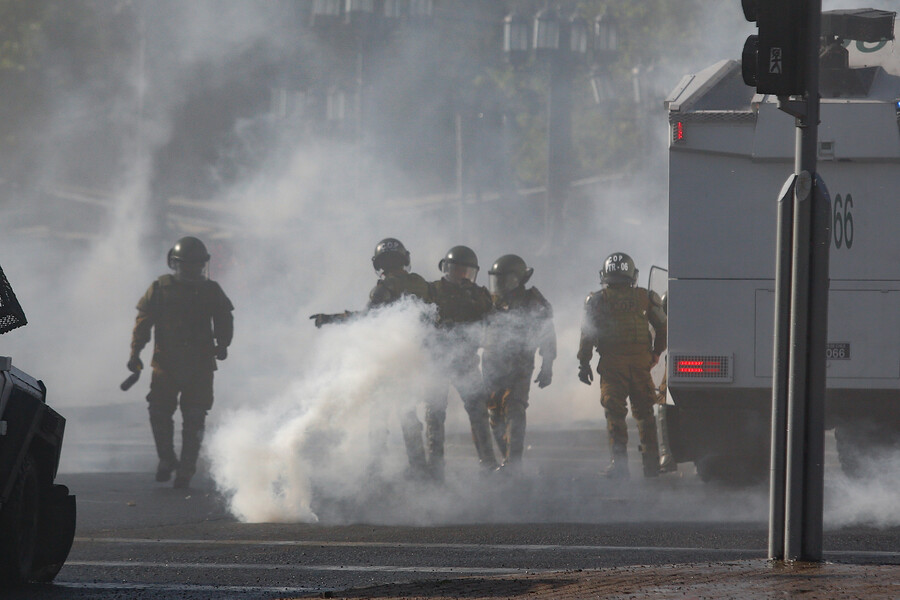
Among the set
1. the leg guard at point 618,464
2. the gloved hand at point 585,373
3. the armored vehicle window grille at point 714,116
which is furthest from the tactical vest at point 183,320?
the armored vehicle window grille at point 714,116

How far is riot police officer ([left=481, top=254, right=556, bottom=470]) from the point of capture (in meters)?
11.7

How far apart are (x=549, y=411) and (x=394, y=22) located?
3337cm

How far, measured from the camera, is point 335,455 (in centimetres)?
955

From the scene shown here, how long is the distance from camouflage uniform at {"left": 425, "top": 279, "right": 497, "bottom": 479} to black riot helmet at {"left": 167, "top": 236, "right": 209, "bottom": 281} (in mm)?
2008

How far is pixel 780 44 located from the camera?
6.27 metres

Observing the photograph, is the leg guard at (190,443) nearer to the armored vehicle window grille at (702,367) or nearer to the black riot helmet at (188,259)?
the black riot helmet at (188,259)

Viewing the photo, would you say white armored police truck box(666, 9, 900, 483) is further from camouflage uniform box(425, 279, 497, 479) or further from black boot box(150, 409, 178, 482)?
black boot box(150, 409, 178, 482)

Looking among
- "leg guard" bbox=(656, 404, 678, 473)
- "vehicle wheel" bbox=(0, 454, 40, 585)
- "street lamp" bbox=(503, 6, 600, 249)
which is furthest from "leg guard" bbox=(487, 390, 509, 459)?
"street lamp" bbox=(503, 6, 600, 249)

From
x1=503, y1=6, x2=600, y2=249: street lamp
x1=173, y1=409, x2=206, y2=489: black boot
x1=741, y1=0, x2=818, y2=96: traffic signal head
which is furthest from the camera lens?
x1=503, y1=6, x2=600, y2=249: street lamp

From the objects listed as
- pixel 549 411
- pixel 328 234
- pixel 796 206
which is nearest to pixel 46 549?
pixel 796 206

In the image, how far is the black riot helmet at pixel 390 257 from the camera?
11555 mm

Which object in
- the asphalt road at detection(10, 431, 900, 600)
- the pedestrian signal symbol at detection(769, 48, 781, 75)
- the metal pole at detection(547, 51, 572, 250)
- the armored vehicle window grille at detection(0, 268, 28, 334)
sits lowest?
the asphalt road at detection(10, 431, 900, 600)

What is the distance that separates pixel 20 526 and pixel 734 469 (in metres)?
5.69

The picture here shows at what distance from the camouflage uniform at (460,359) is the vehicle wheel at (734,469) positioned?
1.88m
